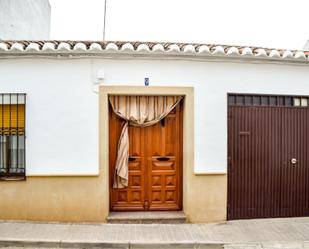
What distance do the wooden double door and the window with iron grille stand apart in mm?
1903

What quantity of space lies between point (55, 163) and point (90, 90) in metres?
1.72

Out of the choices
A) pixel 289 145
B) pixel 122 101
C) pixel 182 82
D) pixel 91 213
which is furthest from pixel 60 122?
pixel 289 145

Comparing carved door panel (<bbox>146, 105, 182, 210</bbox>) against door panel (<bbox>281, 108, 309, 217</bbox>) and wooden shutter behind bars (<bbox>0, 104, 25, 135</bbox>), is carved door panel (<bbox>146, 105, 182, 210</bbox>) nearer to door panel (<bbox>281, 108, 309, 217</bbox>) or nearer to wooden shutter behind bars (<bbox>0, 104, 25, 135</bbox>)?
door panel (<bbox>281, 108, 309, 217</bbox>)

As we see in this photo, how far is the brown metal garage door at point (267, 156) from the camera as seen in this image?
630 centimetres

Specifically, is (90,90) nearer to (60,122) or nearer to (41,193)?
(60,122)

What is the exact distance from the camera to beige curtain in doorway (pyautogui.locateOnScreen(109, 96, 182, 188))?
20.5 ft

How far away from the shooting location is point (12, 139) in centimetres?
606

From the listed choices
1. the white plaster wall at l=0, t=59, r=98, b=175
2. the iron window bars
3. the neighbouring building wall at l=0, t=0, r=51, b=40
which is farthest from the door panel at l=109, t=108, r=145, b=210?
the neighbouring building wall at l=0, t=0, r=51, b=40

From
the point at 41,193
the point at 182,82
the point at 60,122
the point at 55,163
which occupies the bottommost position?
the point at 41,193

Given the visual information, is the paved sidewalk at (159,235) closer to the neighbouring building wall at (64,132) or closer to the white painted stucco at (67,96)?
the neighbouring building wall at (64,132)

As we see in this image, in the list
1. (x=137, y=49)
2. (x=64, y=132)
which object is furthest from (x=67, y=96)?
(x=137, y=49)

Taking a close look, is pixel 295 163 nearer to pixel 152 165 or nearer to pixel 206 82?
pixel 206 82

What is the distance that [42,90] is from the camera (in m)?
5.93

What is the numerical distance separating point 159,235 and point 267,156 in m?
3.04
